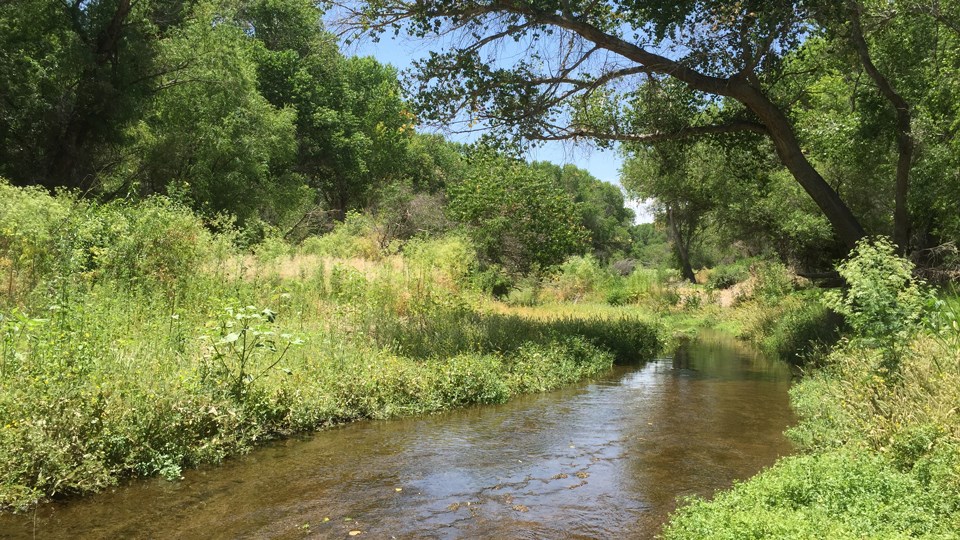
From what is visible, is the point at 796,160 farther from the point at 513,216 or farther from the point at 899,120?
the point at 513,216

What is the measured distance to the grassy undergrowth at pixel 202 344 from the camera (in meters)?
6.84

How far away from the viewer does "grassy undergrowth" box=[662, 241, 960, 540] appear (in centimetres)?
479

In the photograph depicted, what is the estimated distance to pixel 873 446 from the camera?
681cm

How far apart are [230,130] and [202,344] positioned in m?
18.3

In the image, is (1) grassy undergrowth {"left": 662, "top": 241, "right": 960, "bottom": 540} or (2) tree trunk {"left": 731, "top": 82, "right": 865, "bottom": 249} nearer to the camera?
(1) grassy undergrowth {"left": 662, "top": 241, "right": 960, "bottom": 540}

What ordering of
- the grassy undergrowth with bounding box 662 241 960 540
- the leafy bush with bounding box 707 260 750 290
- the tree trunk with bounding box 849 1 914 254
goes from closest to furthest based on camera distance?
1. the grassy undergrowth with bounding box 662 241 960 540
2. the tree trunk with bounding box 849 1 914 254
3. the leafy bush with bounding box 707 260 750 290

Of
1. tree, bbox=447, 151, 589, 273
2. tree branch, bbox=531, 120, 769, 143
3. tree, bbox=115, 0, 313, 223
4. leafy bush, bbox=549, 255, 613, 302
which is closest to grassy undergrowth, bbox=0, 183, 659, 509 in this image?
tree branch, bbox=531, 120, 769, 143

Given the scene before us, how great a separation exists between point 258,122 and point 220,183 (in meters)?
3.13

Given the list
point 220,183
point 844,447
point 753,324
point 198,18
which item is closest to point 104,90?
point 198,18

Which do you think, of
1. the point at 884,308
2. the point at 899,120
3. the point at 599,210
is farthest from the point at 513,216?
the point at 599,210

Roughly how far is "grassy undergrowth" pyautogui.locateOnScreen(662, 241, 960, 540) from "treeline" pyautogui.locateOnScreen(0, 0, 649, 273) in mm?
9410

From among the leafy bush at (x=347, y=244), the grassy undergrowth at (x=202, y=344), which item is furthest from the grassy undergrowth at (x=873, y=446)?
the leafy bush at (x=347, y=244)

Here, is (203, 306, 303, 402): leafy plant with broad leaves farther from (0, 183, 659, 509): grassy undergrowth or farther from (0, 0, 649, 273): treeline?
(0, 0, 649, 273): treeline

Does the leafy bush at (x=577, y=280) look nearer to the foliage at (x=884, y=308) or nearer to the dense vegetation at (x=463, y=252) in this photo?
the dense vegetation at (x=463, y=252)
